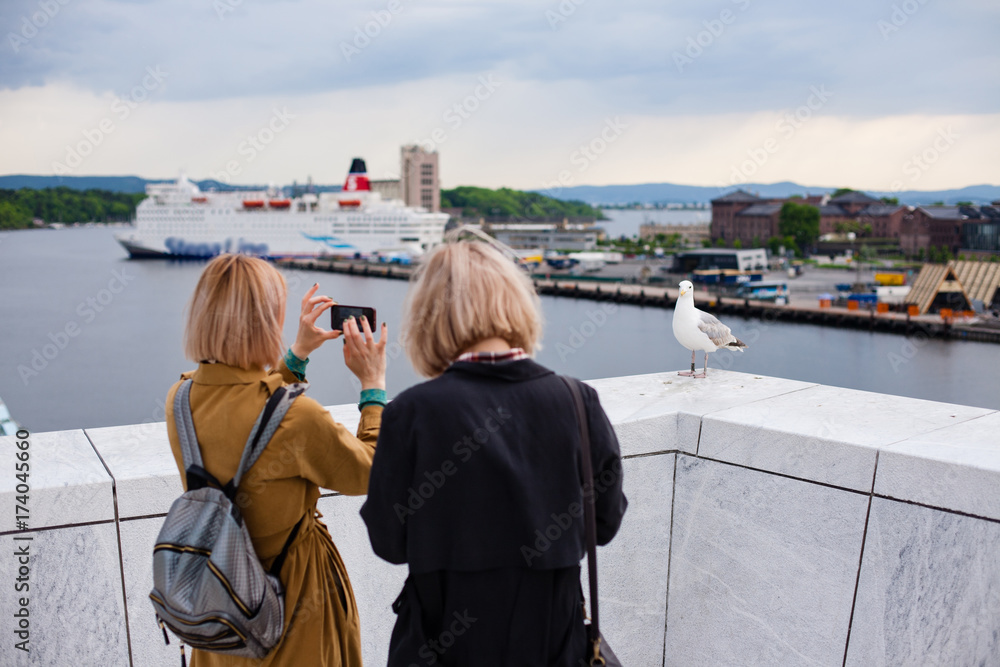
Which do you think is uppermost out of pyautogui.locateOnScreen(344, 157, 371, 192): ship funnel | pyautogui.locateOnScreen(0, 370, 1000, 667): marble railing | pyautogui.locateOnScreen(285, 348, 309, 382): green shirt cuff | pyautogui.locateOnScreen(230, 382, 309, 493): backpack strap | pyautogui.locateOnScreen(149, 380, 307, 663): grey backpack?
pyautogui.locateOnScreen(344, 157, 371, 192): ship funnel

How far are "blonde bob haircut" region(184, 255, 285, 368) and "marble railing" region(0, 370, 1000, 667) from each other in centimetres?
62

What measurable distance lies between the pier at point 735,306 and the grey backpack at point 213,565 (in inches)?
1264

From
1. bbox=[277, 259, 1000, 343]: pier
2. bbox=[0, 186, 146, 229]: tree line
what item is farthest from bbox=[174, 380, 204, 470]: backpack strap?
bbox=[0, 186, 146, 229]: tree line

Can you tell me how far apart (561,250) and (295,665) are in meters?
88.7

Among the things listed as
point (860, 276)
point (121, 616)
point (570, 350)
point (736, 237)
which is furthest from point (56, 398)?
point (736, 237)

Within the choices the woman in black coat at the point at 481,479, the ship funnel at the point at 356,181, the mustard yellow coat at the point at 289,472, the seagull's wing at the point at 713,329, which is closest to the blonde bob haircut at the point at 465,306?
the woman in black coat at the point at 481,479

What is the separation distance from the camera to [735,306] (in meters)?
52.9

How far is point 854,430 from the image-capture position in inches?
76.2

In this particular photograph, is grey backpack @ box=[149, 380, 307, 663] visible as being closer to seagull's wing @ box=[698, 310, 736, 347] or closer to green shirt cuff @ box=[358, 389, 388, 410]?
green shirt cuff @ box=[358, 389, 388, 410]

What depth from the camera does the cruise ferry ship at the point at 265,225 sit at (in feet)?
Answer: 230

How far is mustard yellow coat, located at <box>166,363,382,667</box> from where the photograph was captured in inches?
46.4

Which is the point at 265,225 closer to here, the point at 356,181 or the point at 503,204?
the point at 356,181

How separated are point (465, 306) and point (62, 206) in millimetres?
73354

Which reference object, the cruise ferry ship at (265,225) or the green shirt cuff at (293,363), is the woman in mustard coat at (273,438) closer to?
the green shirt cuff at (293,363)
